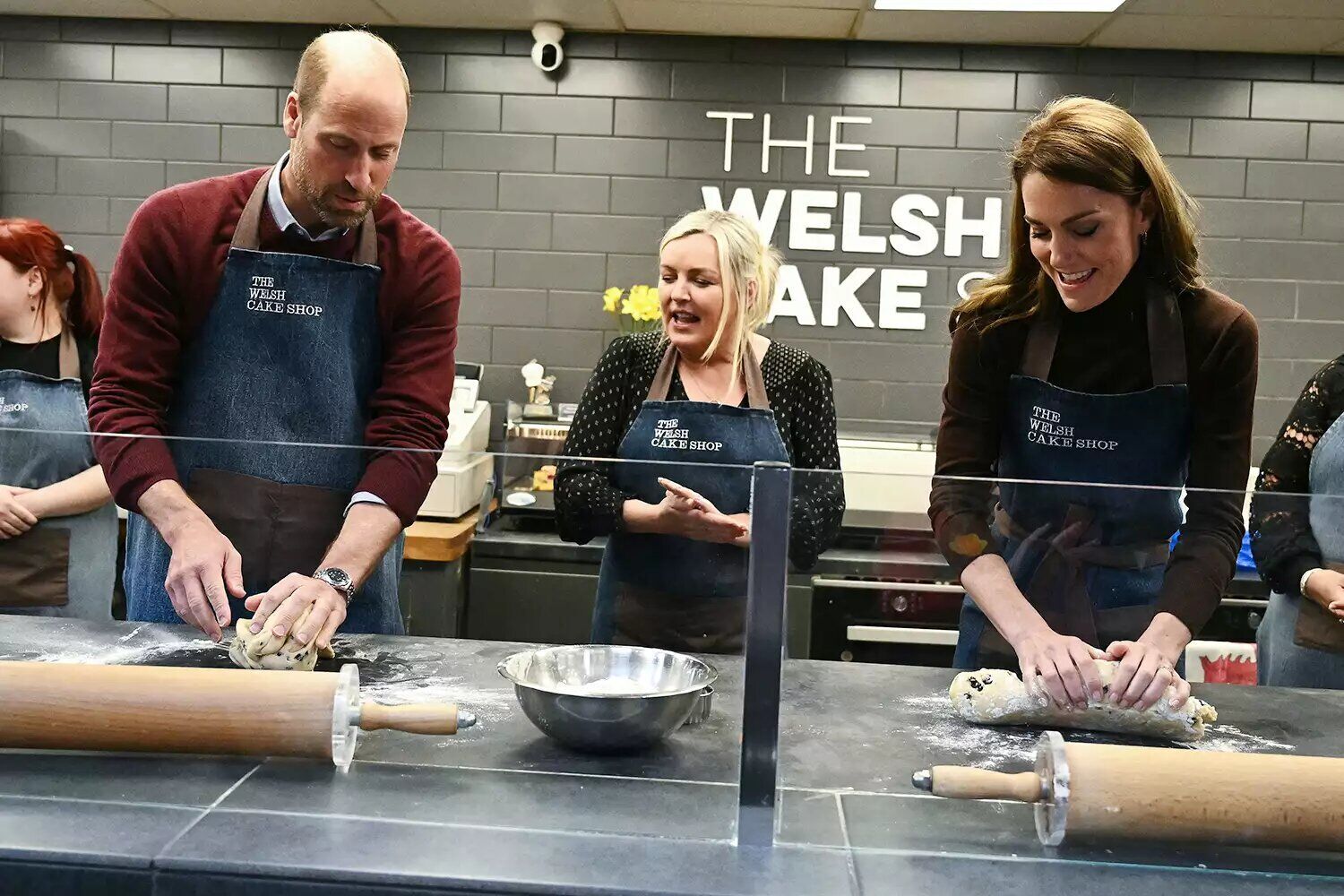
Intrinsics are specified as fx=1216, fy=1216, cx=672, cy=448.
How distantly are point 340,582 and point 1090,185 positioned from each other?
107 cm

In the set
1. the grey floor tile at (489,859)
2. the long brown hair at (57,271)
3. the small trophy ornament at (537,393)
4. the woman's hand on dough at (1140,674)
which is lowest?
the grey floor tile at (489,859)

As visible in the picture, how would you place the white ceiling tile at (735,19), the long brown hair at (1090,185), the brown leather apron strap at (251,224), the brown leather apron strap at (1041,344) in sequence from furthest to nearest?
the white ceiling tile at (735,19)
the brown leather apron strap at (251,224)
the brown leather apron strap at (1041,344)
the long brown hair at (1090,185)

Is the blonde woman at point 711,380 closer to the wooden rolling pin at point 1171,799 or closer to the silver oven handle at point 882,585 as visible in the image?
the silver oven handle at point 882,585

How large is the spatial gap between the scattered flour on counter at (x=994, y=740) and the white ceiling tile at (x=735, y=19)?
2688 mm

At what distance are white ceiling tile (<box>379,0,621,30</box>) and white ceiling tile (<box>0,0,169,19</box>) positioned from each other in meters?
0.80

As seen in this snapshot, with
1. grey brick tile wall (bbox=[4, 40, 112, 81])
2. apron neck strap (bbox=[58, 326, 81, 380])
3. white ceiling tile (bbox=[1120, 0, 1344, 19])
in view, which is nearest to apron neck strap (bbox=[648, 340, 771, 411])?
apron neck strap (bbox=[58, 326, 81, 380])

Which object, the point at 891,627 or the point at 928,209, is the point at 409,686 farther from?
the point at 928,209

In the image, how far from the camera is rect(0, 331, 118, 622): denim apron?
1312 millimetres

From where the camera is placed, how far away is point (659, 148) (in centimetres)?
394

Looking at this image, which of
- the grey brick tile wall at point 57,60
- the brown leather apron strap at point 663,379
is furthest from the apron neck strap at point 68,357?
the grey brick tile wall at point 57,60

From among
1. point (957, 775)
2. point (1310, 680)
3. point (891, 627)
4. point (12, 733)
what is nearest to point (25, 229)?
point (12, 733)

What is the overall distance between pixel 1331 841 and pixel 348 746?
2.83 feet

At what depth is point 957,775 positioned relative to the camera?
1.03 metres

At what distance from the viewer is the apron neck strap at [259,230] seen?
1835mm
